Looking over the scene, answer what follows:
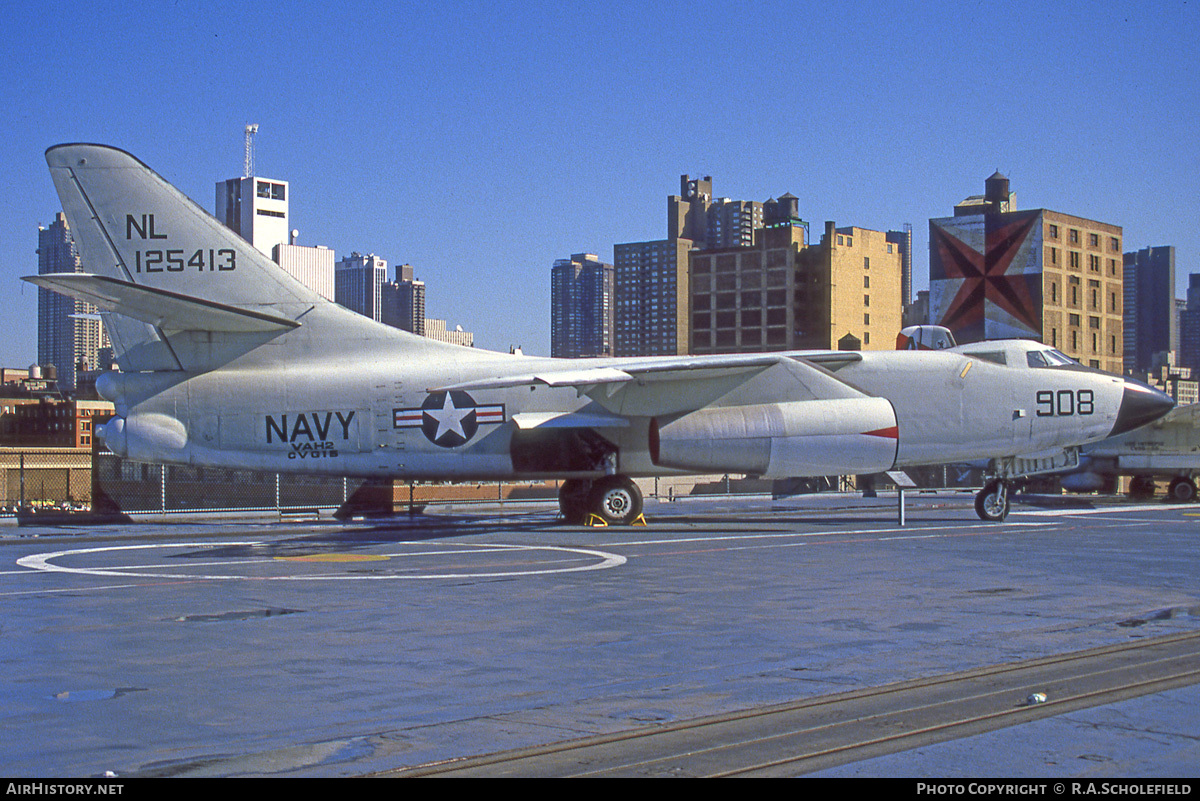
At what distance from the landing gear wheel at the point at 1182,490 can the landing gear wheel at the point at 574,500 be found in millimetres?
28801

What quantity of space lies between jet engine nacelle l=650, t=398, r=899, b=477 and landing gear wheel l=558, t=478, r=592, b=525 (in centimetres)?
337

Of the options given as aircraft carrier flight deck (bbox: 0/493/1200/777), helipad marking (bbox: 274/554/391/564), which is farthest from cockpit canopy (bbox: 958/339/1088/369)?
helipad marking (bbox: 274/554/391/564)

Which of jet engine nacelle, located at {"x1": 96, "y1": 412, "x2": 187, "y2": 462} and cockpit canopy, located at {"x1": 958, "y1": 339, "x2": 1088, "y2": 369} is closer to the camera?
jet engine nacelle, located at {"x1": 96, "y1": 412, "x2": 187, "y2": 462}

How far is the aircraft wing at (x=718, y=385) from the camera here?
2728cm

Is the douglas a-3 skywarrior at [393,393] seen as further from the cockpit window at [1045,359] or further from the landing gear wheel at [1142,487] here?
the landing gear wheel at [1142,487]

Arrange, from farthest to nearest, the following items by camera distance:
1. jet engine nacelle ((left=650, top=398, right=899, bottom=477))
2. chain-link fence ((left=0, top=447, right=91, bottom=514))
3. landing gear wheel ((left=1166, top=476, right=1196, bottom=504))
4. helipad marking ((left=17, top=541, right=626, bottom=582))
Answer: chain-link fence ((left=0, top=447, right=91, bottom=514)) → landing gear wheel ((left=1166, top=476, right=1196, bottom=504)) → jet engine nacelle ((left=650, top=398, right=899, bottom=477)) → helipad marking ((left=17, top=541, right=626, bottom=582))

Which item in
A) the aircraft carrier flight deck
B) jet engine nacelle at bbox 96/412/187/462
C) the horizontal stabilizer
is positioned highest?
the horizontal stabilizer

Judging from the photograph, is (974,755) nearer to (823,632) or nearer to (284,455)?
(823,632)

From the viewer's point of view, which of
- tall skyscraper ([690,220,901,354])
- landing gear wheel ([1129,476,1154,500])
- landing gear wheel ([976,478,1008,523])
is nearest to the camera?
landing gear wheel ([976,478,1008,523])

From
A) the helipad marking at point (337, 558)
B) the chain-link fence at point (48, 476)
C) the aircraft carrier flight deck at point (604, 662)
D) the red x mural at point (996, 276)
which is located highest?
the red x mural at point (996, 276)

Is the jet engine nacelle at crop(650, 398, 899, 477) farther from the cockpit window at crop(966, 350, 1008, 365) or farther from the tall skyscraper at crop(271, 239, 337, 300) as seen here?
the tall skyscraper at crop(271, 239, 337, 300)

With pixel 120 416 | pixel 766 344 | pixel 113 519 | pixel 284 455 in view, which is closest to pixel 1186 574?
pixel 284 455

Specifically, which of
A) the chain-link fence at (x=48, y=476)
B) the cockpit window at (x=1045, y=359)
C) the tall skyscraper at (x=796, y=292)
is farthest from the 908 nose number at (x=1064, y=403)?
the tall skyscraper at (x=796, y=292)

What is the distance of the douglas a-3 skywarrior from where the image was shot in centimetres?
2762
